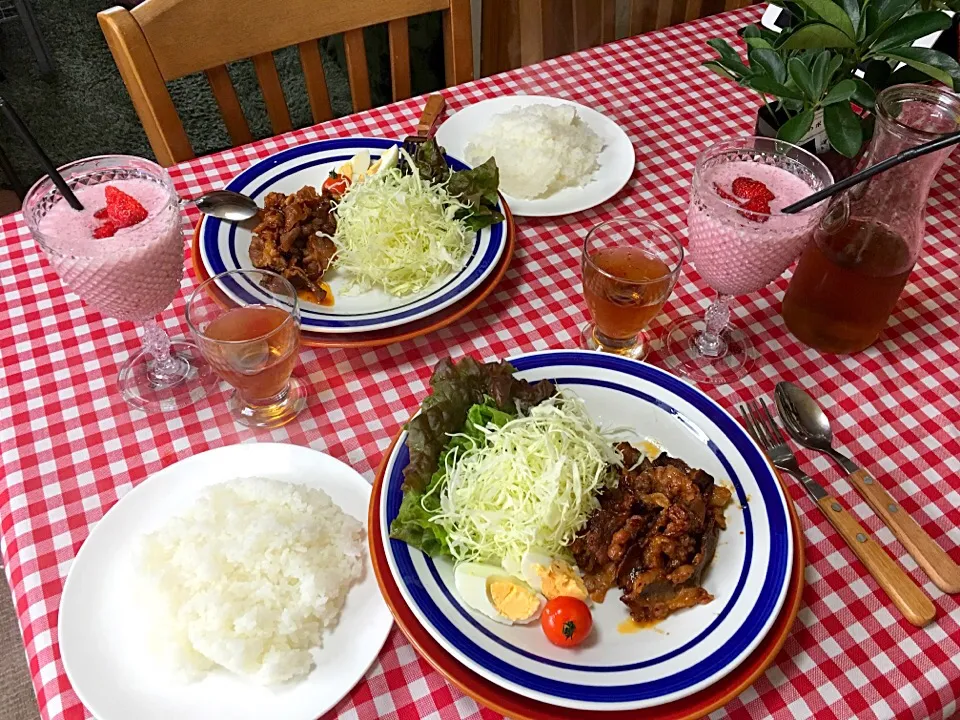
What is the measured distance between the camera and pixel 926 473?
122 cm

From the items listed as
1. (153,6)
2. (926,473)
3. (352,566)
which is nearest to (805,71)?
(926,473)

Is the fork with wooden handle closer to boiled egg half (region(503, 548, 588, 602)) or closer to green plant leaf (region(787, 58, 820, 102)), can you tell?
boiled egg half (region(503, 548, 588, 602))

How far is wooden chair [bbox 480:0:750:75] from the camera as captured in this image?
2.60 m

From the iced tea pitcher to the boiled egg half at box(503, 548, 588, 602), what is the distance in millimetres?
696

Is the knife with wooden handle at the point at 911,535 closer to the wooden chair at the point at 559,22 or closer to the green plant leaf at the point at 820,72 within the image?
the green plant leaf at the point at 820,72

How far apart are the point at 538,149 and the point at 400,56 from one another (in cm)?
77

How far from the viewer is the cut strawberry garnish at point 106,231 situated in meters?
1.23

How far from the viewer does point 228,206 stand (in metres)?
1.52

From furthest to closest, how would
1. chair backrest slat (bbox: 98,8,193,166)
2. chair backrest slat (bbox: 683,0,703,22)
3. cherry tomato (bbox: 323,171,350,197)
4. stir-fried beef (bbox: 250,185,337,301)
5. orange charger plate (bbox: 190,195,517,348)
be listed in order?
1. chair backrest slat (bbox: 683,0,703,22)
2. chair backrest slat (bbox: 98,8,193,166)
3. cherry tomato (bbox: 323,171,350,197)
4. stir-fried beef (bbox: 250,185,337,301)
5. orange charger plate (bbox: 190,195,517,348)

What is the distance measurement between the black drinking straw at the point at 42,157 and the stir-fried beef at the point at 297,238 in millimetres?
329

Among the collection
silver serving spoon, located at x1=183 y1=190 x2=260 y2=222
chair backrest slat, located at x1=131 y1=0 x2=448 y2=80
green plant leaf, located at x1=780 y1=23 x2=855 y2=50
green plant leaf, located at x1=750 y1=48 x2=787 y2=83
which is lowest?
silver serving spoon, located at x1=183 y1=190 x2=260 y2=222

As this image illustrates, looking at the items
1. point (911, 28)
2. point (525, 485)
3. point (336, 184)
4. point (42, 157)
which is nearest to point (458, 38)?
A: point (336, 184)

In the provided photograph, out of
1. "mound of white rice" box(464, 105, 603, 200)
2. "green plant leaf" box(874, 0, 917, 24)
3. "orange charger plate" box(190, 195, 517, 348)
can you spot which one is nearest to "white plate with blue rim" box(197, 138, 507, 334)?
"orange charger plate" box(190, 195, 517, 348)

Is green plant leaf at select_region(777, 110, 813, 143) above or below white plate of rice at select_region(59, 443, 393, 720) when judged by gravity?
above
